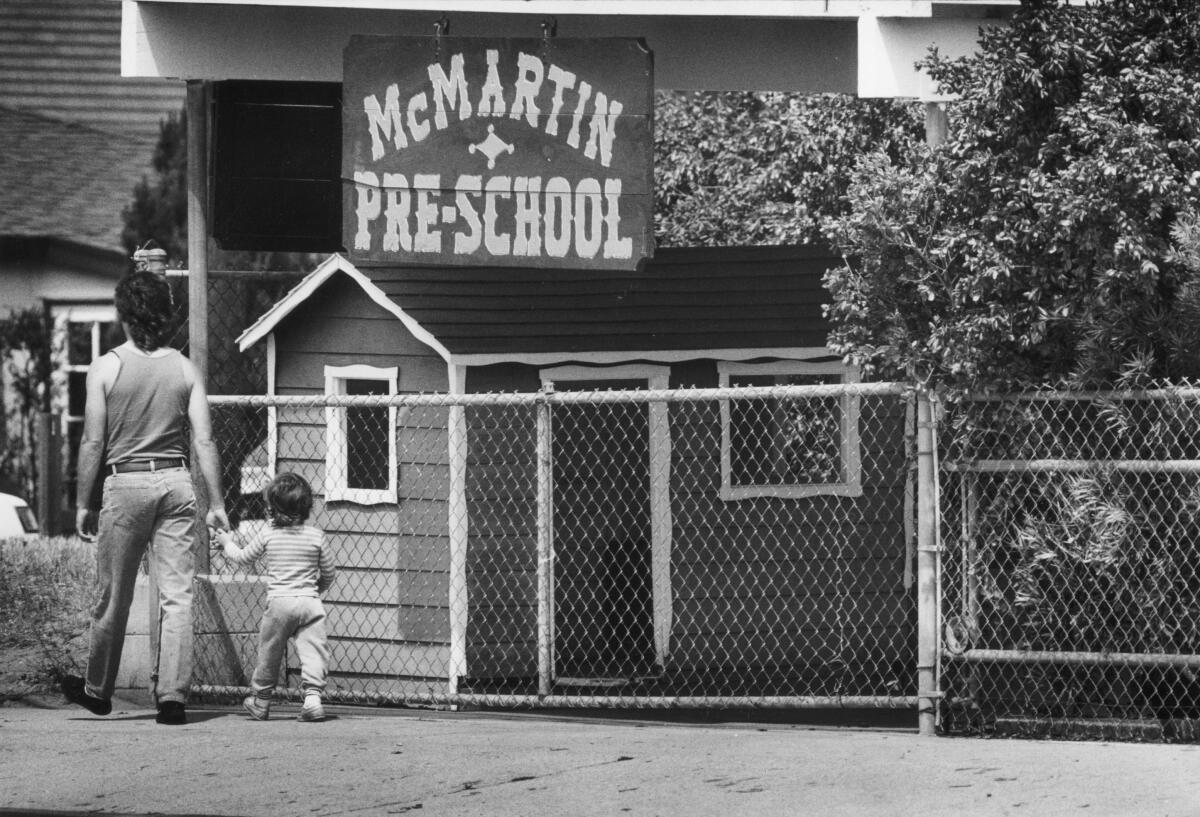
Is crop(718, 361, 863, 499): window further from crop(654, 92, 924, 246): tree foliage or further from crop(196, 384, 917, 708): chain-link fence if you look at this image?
crop(654, 92, 924, 246): tree foliage

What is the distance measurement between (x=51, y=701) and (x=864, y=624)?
5220 mm

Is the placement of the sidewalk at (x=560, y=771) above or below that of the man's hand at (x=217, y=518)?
below

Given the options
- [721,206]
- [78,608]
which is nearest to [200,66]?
[78,608]

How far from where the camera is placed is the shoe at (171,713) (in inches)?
303

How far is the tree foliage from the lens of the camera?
13.3 m

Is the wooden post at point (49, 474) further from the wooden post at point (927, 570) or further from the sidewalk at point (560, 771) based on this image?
the wooden post at point (927, 570)

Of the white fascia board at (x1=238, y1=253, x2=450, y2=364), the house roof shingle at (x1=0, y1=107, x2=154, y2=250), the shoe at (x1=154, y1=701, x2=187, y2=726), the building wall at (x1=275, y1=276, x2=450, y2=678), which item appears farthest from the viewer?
the house roof shingle at (x1=0, y1=107, x2=154, y2=250)

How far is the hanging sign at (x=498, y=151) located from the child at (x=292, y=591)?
1.56 metres

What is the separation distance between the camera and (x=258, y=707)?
315 inches

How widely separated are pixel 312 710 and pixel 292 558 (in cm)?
72

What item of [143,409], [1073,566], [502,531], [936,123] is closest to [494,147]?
[936,123]

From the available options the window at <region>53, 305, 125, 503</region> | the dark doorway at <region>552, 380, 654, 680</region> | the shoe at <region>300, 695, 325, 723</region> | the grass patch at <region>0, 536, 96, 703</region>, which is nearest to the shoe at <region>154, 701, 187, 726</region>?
the shoe at <region>300, 695, 325, 723</region>

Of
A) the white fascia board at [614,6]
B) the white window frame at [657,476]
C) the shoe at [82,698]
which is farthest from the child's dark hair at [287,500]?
the white window frame at [657,476]

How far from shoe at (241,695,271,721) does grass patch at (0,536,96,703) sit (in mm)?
1188
